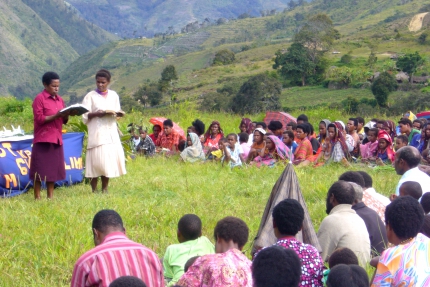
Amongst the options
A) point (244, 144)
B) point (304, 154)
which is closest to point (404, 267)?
point (304, 154)

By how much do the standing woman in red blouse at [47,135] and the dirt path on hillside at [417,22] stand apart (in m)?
65.0

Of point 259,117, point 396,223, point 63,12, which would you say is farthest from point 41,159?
point 63,12

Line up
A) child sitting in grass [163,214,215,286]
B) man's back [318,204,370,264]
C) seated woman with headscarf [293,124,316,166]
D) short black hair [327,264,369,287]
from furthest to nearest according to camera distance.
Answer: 1. seated woman with headscarf [293,124,316,166]
2. man's back [318,204,370,264]
3. child sitting in grass [163,214,215,286]
4. short black hair [327,264,369,287]

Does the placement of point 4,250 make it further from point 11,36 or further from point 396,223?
point 11,36

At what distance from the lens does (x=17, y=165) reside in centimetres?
836

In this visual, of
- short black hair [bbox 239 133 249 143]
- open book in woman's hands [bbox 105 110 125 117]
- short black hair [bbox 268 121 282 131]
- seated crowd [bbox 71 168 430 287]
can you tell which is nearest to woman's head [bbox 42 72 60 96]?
open book in woman's hands [bbox 105 110 125 117]

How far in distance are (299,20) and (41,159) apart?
9847 cm

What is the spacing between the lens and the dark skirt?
24.7ft

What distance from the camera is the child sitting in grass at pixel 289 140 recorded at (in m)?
11.1

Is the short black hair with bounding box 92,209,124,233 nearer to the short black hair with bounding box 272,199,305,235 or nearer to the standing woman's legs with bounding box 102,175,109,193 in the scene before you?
the short black hair with bounding box 272,199,305,235

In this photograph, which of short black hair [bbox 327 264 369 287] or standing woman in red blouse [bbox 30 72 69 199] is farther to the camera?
standing woman in red blouse [bbox 30 72 69 199]

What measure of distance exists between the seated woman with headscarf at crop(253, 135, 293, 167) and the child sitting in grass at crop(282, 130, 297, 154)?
0.49ft

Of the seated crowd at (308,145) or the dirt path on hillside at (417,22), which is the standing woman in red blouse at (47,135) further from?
the dirt path on hillside at (417,22)

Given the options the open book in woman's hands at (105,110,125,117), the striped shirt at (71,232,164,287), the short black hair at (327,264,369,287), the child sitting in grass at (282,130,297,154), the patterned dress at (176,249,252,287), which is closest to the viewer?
the short black hair at (327,264,369,287)
